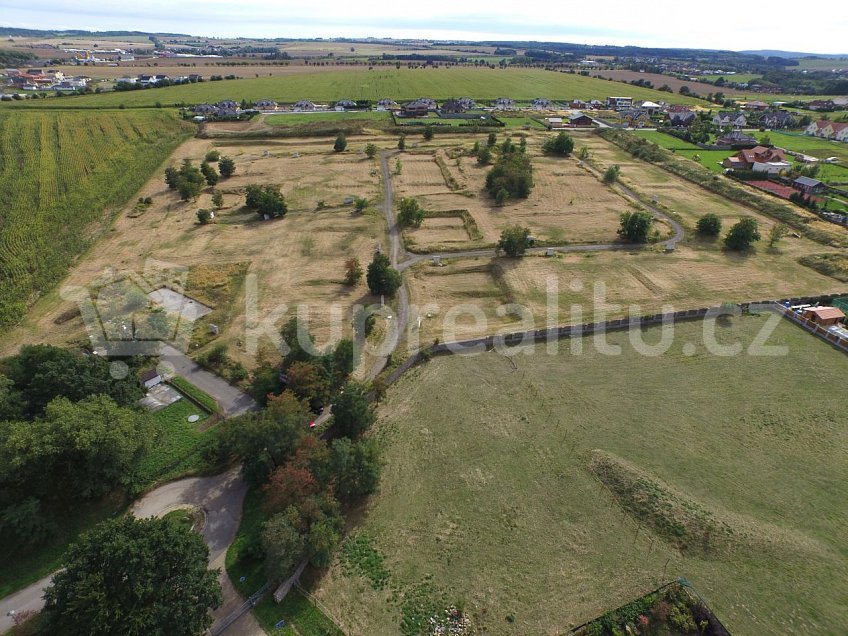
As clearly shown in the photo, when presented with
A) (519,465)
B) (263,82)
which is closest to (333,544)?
(519,465)

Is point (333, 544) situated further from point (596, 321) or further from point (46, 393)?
point (596, 321)

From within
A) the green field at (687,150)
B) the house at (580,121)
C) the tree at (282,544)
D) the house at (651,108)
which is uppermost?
the house at (651,108)

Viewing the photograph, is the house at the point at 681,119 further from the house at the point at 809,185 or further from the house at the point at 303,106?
the house at the point at 303,106

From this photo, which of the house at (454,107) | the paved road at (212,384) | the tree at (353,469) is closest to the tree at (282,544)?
the tree at (353,469)

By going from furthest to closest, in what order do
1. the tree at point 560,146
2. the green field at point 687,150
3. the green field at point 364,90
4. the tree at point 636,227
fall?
the green field at point 364,90, the tree at point 560,146, the green field at point 687,150, the tree at point 636,227

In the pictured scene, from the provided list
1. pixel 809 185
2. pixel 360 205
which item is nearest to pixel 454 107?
pixel 360 205

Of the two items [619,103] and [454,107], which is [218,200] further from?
[619,103]
